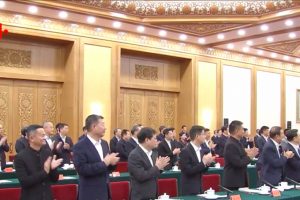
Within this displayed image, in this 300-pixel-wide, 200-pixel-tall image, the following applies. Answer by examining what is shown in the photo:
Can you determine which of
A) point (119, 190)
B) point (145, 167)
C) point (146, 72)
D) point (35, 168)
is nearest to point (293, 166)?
point (119, 190)

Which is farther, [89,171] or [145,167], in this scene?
[145,167]

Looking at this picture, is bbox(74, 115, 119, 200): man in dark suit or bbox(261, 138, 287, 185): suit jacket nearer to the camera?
bbox(74, 115, 119, 200): man in dark suit

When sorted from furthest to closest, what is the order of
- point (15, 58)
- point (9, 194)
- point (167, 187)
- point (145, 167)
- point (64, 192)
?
1. point (15, 58)
2. point (167, 187)
3. point (64, 192)
4. point (9, 194)
5. point (145, 167)

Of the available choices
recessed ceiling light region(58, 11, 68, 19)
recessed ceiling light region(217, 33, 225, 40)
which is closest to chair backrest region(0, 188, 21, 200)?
recessed ceiling light region(58, 11, 68, 19)

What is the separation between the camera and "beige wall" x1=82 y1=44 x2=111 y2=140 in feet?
39.1

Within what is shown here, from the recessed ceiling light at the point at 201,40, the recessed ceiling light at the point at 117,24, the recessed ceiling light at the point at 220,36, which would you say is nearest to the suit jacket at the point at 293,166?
the recessed ceiling light at the point at 117,24

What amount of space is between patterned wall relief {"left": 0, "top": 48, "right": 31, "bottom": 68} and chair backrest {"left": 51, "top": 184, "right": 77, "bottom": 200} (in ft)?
22.6

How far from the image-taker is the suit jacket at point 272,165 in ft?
19.5

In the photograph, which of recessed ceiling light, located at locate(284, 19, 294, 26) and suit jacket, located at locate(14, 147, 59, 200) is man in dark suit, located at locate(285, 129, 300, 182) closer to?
suit jacket, located at locate(14, 147, 59, 200)

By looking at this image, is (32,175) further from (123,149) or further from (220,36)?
(220,36)

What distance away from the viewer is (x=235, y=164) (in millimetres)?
5531

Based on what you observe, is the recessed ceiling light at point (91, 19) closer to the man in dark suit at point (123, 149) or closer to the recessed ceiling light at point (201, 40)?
the man in dark suit at point (123, 149)

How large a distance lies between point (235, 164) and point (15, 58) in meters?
7.56

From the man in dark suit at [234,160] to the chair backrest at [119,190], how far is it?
128 cm
